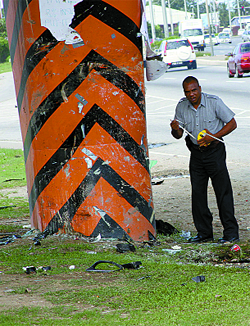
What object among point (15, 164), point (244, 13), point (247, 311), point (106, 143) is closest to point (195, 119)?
point (106, 143)

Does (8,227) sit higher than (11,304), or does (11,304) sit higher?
(11,304)

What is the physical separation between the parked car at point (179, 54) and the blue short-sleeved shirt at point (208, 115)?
2860 centimetres

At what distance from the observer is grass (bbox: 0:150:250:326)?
302cm

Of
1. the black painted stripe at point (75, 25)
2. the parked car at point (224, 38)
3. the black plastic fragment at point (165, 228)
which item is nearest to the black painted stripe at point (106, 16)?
the black painted stripe at point (75, 25)

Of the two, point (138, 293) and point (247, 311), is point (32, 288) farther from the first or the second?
point (247, 311)

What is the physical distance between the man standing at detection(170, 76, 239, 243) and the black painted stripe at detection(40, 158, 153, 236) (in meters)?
0.73

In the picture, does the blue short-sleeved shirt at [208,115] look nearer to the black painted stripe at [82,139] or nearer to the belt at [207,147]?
the belt at [207,147]

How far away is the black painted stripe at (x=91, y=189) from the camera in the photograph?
494cm

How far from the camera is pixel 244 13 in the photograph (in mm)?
149000

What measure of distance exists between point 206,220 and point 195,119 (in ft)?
3.46

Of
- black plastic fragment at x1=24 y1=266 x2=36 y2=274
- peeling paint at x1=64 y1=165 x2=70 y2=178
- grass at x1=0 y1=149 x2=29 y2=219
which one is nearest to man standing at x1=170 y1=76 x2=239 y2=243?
peeling paint at x1=64 y1=165 x2=70 y2=178

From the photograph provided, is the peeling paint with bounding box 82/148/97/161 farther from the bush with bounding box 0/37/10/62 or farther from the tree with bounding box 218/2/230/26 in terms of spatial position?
the tree with bounding box 218/2/230/26

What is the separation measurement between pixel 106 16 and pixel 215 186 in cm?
200

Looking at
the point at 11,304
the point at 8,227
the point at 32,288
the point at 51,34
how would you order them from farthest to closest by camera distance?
the point at 8,227, the point at 51,34, the point at 32,288, the point at 11,304
